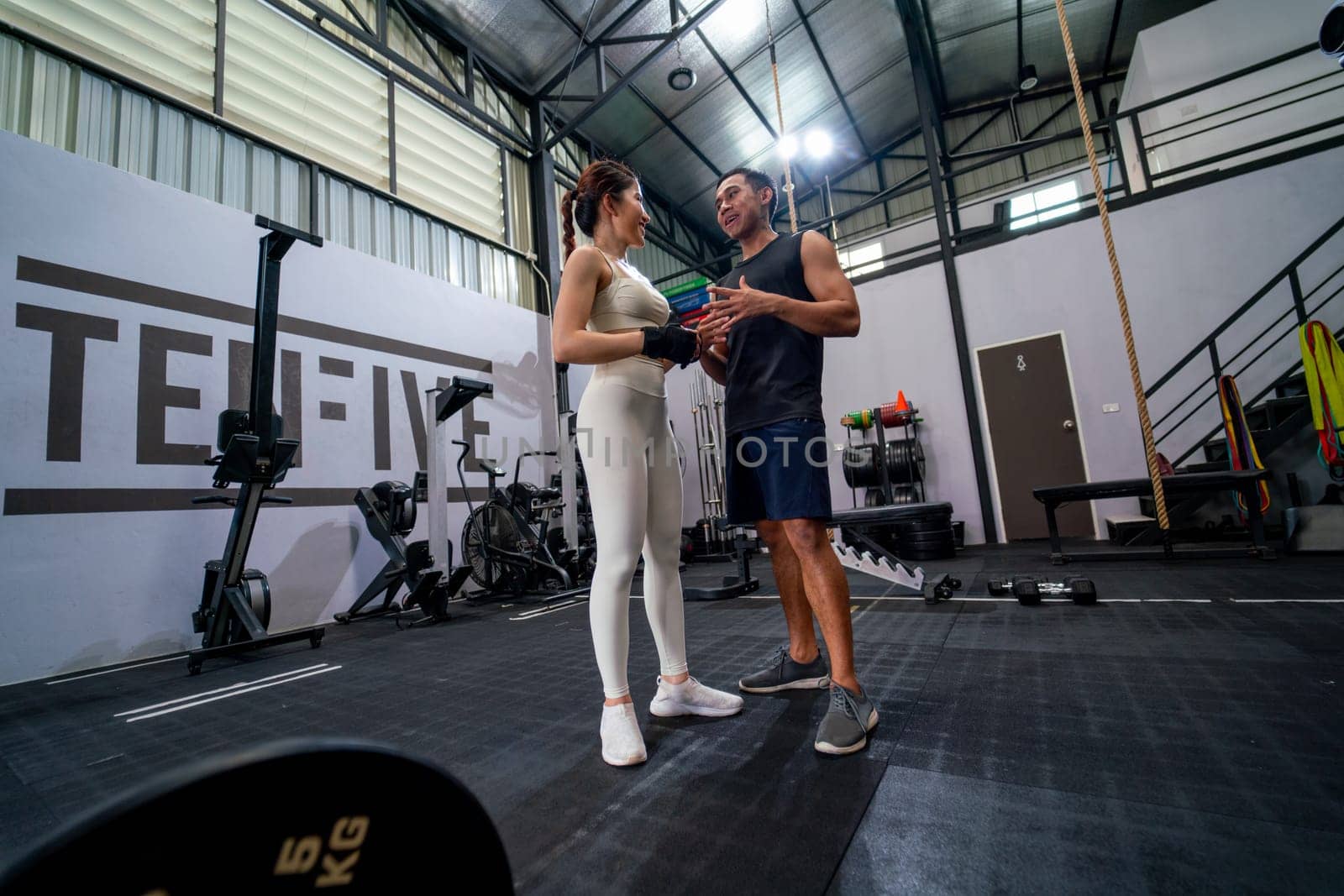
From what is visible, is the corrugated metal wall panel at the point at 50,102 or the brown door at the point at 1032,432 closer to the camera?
the corrugated metal wall panel at the point at 50,102

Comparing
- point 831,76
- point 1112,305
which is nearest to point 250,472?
point 1112,305

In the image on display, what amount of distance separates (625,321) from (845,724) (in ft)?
3.47

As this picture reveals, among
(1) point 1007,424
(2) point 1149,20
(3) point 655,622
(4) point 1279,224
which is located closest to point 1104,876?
(3) point 655,622

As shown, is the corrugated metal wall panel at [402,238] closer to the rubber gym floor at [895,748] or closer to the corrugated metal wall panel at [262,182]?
the corrugated metal wall panel at [262,182]

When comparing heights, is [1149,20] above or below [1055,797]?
above

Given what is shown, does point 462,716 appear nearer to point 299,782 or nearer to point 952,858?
point 952,858

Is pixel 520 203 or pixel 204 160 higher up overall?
pixel 520 203

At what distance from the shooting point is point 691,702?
147 cm

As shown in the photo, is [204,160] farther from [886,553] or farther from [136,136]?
[886,553]

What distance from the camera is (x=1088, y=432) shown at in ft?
16.8

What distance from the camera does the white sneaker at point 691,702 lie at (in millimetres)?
1464

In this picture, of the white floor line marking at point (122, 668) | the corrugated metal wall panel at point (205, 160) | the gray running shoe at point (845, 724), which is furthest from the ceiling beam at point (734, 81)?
the white floor line marking at point (122, 668)

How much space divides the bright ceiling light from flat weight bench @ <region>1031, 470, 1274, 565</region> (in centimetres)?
613

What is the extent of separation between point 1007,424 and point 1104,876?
17.6 feet
